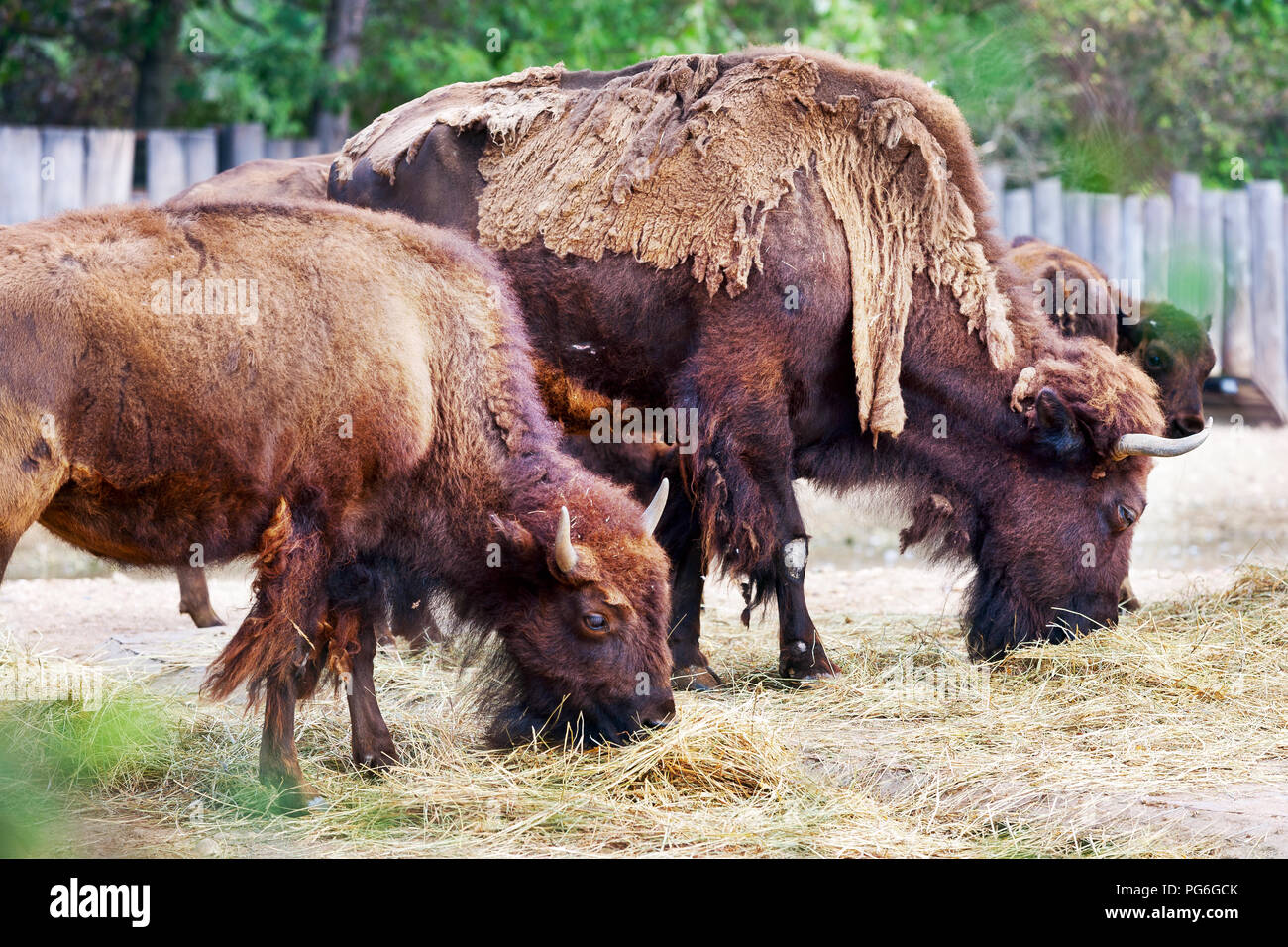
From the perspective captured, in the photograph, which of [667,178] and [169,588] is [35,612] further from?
[667,178]

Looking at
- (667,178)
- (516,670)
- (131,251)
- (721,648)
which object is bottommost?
(721,648)

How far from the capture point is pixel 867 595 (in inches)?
342

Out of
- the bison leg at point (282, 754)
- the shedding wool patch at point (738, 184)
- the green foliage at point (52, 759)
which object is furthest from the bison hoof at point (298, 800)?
the shedding wool patch at point (738, 184)

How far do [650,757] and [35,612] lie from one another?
15.5 ft

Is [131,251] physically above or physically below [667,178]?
below

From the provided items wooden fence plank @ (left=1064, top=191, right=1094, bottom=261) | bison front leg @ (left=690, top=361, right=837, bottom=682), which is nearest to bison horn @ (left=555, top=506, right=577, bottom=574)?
bison front leg @ (left=690, top=361, right=837, bottom=682)

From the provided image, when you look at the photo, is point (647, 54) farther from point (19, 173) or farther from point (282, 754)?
point (282, 754)

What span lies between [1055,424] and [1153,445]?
440mm

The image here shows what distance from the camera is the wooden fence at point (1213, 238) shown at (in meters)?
14.6

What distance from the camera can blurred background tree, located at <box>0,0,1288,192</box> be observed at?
1416cm

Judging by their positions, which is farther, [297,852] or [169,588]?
[169,588]

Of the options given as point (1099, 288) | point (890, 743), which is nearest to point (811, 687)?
point (890, 743)

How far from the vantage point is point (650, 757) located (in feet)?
15.1

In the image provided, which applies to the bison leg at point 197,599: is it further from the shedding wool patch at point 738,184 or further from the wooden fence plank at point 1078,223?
the wooden fence plank at point 1078,223
